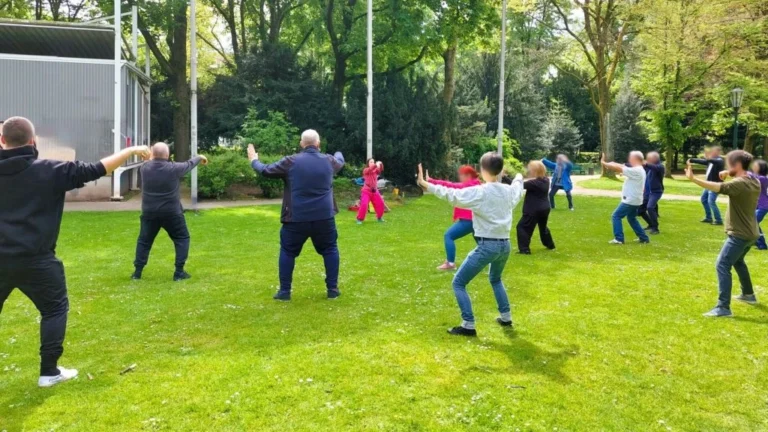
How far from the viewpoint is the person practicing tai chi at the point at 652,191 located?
13812mm

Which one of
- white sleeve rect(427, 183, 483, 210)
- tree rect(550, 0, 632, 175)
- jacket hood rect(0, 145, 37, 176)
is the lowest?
white sleeve rect(427, 183, 483, 210)

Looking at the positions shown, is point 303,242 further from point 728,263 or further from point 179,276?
point 728,263

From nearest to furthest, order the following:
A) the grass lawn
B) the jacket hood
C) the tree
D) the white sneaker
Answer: the jacket hood < the white sneaker < the grass lawn < the tree

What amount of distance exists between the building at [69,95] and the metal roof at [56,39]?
0.03 meters

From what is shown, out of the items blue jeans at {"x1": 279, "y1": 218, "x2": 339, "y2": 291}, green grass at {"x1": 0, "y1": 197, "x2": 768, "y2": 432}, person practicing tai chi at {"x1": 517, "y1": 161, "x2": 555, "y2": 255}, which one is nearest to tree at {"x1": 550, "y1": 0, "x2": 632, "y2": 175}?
person practicing tai chi at {"x1": 517, "y1": 161, "x2": 555, "y2": 255}

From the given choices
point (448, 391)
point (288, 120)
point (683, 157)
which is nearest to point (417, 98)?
point (288, 120)

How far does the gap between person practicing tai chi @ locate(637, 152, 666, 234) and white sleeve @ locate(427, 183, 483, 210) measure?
948cm

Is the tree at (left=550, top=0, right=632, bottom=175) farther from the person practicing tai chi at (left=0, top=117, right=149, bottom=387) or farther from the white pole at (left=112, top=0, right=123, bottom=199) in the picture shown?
the person practicing tai chi at (left=0, top=117, right=149, bottom=387)

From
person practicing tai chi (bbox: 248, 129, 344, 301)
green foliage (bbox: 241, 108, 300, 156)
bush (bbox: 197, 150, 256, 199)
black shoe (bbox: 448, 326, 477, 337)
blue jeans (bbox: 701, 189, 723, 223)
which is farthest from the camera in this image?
green foliage (bbox: 241, 108, 300, 156)

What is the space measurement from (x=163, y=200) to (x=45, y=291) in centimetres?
377

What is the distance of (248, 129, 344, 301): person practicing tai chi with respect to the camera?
23.6 feet

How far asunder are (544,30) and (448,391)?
33.5 meters

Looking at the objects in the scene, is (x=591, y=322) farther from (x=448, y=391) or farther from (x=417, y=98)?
(x=417, y=98)

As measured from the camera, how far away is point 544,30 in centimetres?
3459
